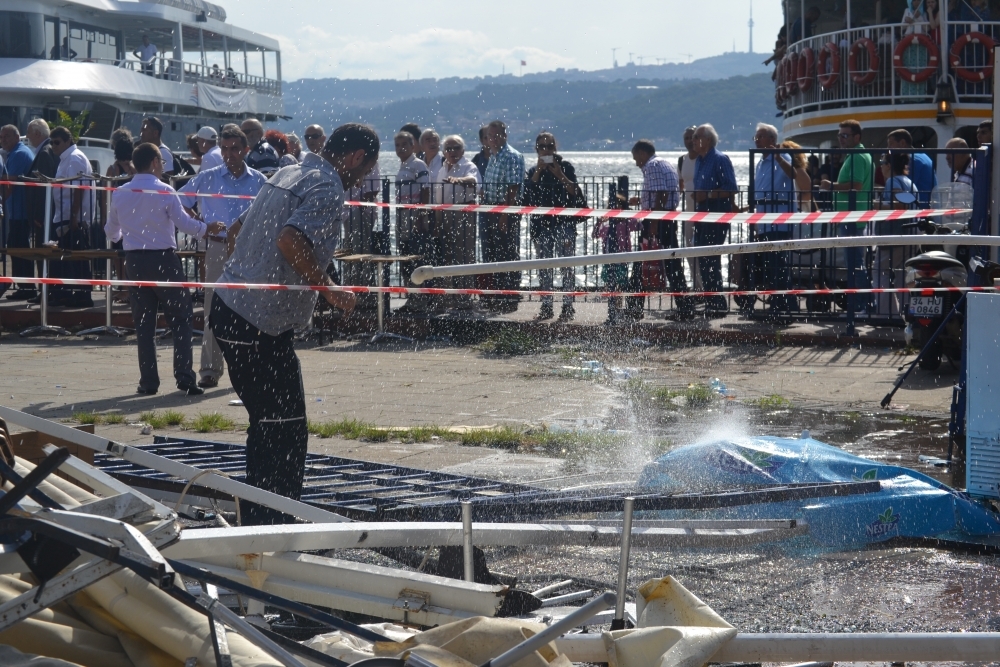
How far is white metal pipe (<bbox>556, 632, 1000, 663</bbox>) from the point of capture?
2.78 metres

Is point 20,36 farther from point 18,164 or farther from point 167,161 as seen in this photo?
point 167,161

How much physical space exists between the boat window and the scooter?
96.4 feet

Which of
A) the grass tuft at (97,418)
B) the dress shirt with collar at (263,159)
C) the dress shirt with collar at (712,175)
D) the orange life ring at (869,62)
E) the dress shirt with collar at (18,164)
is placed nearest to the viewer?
the grass tuft at (97,418)

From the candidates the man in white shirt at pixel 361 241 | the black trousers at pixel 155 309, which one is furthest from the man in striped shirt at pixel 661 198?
the black trousers at pixel 155 309

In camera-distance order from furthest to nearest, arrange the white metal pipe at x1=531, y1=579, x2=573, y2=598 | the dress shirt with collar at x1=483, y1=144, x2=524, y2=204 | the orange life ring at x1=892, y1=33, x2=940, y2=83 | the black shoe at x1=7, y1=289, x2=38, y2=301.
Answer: the orange life ring at x1=892, y1=33, x2=940, y2=83 → the black shoe at x1=7, y1=289, x2=38, y2=301 → the dress shirt with collar at x1=483, y1=144, x2=524, y2=204 → the white metal pipe at x1=531, y1=579, x2=573, y2=598

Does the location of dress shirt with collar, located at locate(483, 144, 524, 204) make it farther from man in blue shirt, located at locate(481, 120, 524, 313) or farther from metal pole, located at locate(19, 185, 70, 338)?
metal pole, located at locate(19, 185, 70, 338)

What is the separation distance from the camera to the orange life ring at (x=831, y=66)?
21.8m

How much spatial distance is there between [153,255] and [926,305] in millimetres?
6279

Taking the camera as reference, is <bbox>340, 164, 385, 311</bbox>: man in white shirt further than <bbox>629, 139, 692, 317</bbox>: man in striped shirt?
Yes

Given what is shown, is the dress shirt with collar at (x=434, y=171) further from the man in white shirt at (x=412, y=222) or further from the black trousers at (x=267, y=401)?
the black trousers at (x=267, y=401)

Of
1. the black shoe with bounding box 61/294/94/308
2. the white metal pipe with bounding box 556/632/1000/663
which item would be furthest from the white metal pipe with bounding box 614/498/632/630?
the black shoe with bounding box 61/294/94/308

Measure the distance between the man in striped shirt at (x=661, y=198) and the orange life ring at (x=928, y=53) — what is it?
8.56 meters

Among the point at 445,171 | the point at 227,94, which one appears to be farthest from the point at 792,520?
the point at 227,94

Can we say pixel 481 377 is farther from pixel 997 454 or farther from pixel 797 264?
pixel 997 454
